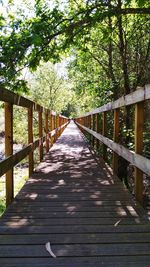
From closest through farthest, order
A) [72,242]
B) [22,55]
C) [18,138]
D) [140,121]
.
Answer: [72,242] < [140,121] < [22,55] < [18,138]

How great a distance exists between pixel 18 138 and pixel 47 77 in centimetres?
1054

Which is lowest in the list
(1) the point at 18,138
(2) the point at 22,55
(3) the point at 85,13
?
(1) the point at 18,138

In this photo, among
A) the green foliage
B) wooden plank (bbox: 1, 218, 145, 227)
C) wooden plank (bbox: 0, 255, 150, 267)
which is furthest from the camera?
the green foliage

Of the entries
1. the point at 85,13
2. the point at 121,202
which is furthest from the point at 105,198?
the point at 85,13

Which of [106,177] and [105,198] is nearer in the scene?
[105,198]

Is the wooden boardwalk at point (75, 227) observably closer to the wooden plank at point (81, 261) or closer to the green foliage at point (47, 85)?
the wooden plank at point (81, 261)

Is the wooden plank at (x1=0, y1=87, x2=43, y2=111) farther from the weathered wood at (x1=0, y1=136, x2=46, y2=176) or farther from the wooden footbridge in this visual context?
the weathered wood at (x1=0, y1=136, x2=46, y2=176)

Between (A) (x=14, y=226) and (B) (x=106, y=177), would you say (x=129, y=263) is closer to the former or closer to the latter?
(A) (x=14, y=226)

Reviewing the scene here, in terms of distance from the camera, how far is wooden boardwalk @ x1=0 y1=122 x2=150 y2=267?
275 cm

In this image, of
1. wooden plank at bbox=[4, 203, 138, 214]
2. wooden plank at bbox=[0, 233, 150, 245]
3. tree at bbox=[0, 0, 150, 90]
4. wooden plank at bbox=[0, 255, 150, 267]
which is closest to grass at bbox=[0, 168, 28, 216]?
tree at bbox=[0, 0, 150, 90]

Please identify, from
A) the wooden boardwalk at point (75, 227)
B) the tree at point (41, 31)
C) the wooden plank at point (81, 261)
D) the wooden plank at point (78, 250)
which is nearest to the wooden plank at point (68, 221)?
the wooden boardwalk at point (75, 227)

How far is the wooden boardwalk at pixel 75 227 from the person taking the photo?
2.75m

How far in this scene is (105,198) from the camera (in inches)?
185

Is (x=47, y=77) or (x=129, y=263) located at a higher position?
(x=47, y=77)
